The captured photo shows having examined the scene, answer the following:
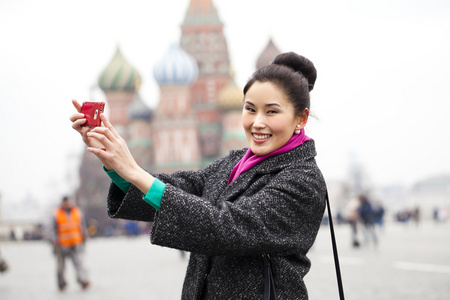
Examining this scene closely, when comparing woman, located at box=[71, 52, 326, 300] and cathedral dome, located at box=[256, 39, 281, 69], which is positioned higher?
cathedral dome, located at box=[256, 39, 281, 69]

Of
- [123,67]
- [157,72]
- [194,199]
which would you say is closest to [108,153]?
[194,199]

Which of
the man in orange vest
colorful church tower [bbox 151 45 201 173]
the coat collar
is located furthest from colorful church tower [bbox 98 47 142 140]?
the coat collar

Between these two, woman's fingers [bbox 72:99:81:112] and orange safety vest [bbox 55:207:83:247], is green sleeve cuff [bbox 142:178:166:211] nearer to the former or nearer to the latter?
woman's fingers [bbox 72:99:81:112]

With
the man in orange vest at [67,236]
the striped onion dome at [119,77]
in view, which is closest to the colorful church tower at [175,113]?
the striped onion dome at [119,77]

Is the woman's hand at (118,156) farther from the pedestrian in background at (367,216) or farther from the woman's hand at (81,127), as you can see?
the pedestrian in background at (367,216)

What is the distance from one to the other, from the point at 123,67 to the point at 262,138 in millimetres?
50941

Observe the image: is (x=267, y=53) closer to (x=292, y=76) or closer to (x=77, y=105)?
(x=292, y=76)

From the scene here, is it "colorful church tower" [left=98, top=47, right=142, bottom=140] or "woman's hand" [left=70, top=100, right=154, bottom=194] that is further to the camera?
"colorful church tower" [left=98, top=47, right=142, bottom=140]

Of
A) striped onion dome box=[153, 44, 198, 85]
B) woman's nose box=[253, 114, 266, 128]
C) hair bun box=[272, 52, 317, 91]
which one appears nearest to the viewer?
woman's nose box=[253, 114, 266, 128]

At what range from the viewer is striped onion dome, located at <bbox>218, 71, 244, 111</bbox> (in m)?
50.0

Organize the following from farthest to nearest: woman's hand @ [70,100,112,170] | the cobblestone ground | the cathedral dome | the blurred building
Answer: the cathedral dome < the blurred building < the cobblestone ground < woman's hand @ [70,100,112,170]

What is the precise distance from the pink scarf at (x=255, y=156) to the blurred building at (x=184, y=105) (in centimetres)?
4368

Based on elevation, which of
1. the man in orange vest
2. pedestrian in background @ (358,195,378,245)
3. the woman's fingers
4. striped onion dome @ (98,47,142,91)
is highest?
striped onion dome @ (98,47,142,91)

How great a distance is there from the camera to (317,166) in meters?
2.29
